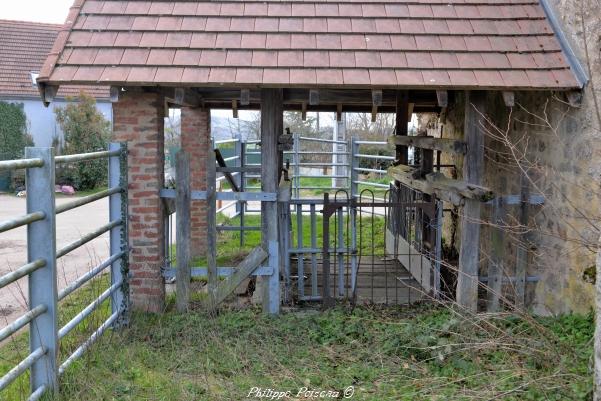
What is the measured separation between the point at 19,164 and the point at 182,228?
2895 mm

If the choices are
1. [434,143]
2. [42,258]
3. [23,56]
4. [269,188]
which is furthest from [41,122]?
[42,258]

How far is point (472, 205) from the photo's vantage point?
662 centimetres

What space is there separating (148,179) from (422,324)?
3.00 meters

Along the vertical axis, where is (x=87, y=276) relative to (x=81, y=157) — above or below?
below

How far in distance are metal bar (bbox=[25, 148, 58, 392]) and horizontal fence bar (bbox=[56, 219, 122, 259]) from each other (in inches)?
7.7

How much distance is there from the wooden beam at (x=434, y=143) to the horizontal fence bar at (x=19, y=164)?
4.14 m

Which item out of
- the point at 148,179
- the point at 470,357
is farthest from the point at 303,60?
the point at 470,357

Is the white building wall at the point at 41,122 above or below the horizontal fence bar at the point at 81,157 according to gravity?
above

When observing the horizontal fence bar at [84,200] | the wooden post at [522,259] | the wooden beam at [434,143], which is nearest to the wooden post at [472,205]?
the wooden beam at [434,143]

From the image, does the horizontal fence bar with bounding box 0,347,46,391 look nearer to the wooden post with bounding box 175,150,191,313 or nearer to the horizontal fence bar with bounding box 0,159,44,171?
the horizontal fence bar with bounding box 0,159,44,171

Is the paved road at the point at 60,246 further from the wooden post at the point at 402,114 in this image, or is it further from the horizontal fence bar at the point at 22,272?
the wooden post at the point at 402,114

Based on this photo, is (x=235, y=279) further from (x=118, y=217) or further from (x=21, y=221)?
(x=21, y=221)

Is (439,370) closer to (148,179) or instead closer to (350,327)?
(350,327)

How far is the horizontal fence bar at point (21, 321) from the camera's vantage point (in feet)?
12.1
